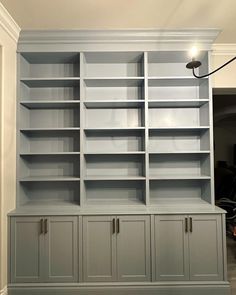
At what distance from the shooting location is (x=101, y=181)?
2918mm

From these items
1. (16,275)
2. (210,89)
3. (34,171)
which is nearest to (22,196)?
(34,171)

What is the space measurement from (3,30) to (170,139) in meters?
2.16

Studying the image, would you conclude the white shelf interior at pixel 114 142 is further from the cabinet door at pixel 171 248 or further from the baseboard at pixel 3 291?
the baseboard at pixel 3 291

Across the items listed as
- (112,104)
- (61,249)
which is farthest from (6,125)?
(61,249)

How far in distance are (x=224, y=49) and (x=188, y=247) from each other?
91.5 inches

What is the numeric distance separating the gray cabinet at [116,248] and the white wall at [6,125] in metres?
0.80

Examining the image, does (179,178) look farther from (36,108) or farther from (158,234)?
(36,108)

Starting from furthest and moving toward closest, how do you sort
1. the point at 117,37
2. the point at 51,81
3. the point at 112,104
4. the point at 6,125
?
1. the point at 112,104
2. the point at 51,81
3. the point at 117,37
4. the point at 6,125

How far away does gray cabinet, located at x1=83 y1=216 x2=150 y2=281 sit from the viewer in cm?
246

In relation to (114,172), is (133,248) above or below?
below

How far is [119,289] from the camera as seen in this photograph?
2445 millimetres

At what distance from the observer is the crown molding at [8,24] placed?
2.23m

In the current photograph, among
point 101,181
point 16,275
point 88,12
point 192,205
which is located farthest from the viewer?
point 101,181

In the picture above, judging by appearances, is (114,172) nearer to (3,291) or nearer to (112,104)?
(112,104)
